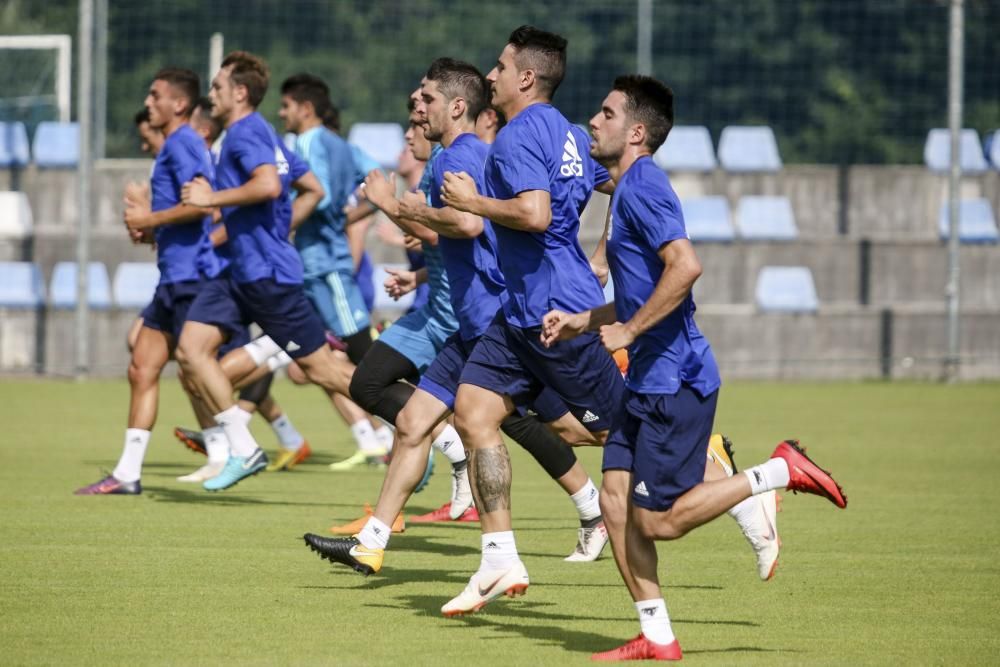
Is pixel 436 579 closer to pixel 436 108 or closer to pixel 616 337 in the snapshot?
pixel 436 108

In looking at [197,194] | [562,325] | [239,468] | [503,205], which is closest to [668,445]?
[562,325]

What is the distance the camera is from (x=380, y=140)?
988 inches

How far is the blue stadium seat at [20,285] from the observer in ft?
71.8

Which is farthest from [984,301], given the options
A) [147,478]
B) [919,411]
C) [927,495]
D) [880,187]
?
[147,478]

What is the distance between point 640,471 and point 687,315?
614 millimetres

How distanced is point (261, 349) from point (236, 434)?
158 cm

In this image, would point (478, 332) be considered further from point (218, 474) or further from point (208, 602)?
point (218, 474)

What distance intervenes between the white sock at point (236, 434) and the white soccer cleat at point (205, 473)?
3.39 feet

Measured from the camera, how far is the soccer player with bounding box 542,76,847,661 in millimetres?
6160

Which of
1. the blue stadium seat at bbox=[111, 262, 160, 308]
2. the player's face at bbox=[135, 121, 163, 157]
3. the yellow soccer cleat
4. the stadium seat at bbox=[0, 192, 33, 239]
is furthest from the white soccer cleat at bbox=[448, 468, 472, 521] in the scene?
the stadium seat at bbox=[0, 192, 33, 239]

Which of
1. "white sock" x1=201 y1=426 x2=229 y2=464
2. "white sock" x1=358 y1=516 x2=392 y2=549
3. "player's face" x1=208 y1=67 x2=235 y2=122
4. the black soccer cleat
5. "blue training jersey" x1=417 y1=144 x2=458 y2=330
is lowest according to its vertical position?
"white sock" x1=201 y1=426 x2=229 y2=464

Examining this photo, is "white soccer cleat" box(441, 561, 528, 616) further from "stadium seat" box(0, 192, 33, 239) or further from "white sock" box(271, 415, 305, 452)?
"stadium seat" box(0, 192, 33, 239)

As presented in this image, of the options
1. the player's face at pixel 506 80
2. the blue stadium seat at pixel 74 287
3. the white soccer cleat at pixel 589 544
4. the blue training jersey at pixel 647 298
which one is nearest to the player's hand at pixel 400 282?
the white soccer cleat at pixel 589 544

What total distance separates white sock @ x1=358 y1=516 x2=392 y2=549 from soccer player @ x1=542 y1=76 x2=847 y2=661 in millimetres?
1536
